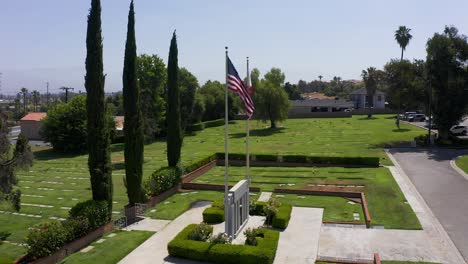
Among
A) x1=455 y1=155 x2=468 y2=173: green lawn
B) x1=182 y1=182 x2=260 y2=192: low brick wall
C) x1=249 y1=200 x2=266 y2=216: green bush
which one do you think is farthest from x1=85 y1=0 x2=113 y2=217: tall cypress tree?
x1=455 y1=155 x2=468 y2=173: green lawn

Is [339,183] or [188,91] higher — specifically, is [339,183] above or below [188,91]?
below

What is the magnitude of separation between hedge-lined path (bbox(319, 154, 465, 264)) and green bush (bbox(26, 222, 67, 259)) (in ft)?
33.4

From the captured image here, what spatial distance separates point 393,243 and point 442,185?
39.5 feet

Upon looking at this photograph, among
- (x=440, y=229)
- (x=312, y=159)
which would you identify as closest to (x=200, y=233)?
(x=440, y=229)

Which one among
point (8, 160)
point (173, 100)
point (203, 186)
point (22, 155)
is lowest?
point (203, 186)

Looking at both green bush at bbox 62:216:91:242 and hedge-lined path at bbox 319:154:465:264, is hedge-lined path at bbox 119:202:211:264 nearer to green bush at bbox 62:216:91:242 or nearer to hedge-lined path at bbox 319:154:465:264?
green bush at bbox 62:216:91:242

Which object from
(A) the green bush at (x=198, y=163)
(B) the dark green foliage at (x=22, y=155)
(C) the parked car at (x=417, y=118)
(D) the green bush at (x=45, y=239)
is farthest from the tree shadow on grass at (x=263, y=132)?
(D) the green bush at (x=45, y=239)

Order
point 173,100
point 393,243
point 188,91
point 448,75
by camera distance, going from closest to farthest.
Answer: point 393,243
point 173,100
point 448,75
point 188,91

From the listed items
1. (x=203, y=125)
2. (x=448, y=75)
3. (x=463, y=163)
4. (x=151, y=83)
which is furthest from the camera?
(x=203, y=125)

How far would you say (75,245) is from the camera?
17.0m

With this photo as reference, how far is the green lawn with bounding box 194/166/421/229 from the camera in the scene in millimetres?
20688

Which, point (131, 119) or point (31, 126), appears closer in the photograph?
point (131, 119)

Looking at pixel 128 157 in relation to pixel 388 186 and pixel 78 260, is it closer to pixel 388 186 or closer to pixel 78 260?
pixel 78 260

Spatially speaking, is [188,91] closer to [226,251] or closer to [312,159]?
[312,159]
